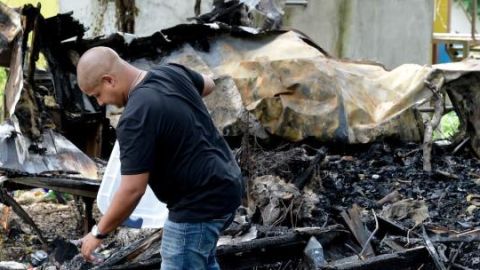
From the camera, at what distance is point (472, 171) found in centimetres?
841

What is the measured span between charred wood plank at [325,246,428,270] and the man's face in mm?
1934

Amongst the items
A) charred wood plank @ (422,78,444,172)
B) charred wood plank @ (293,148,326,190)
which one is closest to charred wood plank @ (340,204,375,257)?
charred wood plank @ (293,148,326,190)

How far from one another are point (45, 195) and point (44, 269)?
2804mm

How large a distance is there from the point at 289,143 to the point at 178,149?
5063 mm

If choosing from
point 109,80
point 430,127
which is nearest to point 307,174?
point 430,127

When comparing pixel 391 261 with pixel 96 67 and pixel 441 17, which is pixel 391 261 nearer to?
pixel 96 67

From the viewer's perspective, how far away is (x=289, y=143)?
8633mm

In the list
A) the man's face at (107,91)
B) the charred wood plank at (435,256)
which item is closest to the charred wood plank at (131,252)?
the man's face at (107,91)

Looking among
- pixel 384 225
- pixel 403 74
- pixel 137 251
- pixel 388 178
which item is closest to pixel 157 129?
pixel 137 251

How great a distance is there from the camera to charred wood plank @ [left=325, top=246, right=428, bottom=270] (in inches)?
201

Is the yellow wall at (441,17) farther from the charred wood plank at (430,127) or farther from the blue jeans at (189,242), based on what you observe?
the blue jeans at (189,242)

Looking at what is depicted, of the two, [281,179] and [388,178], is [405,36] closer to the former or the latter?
[388,178]

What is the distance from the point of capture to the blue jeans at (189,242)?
3771 millimetres

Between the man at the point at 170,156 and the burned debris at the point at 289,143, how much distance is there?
1346 mm
